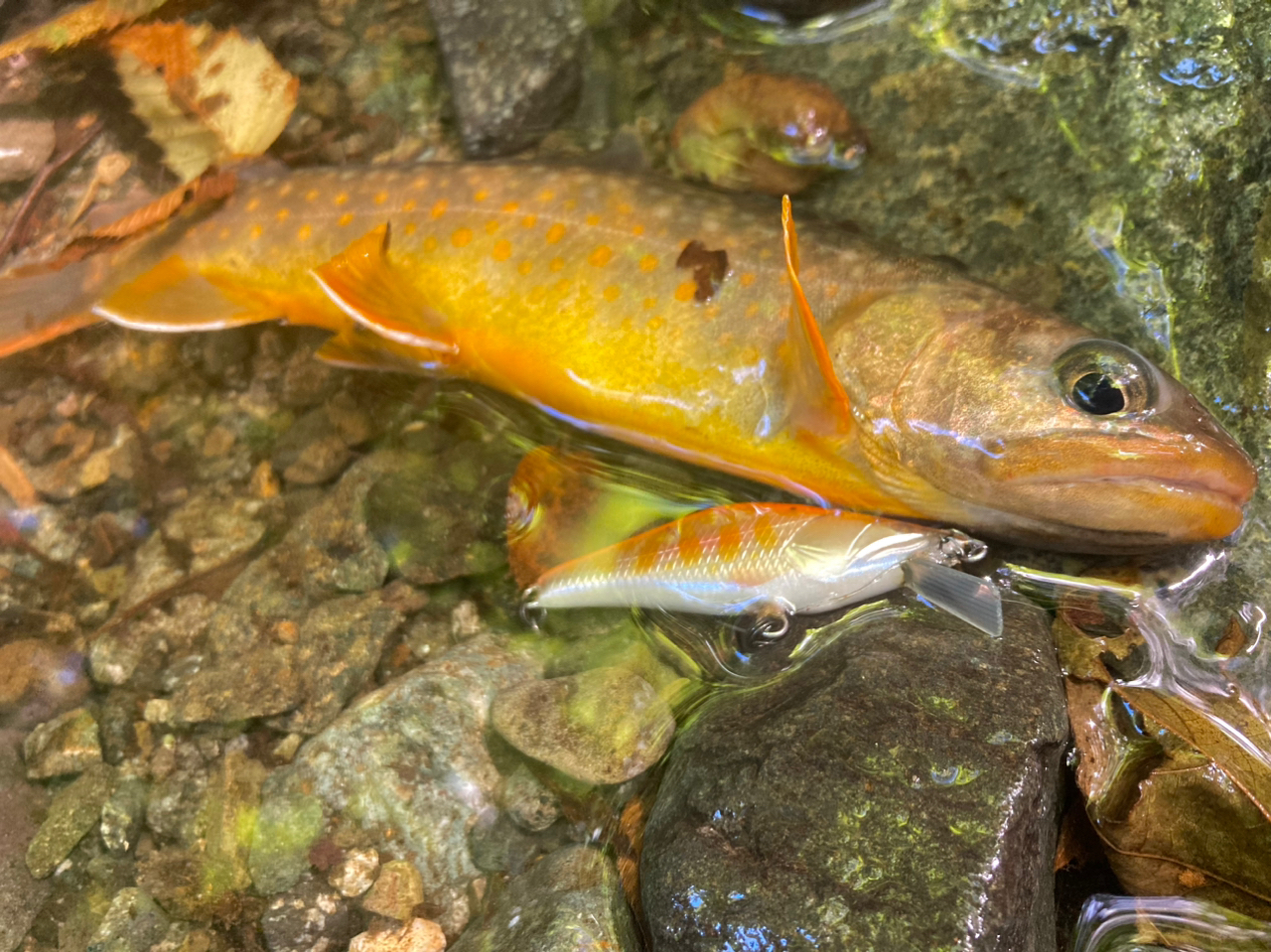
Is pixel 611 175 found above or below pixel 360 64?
below

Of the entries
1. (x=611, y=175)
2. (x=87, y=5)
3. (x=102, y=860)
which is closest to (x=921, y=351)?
(x=611, y=175)

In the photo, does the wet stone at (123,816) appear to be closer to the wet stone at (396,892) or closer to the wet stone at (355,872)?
the wet stone at (355,872)

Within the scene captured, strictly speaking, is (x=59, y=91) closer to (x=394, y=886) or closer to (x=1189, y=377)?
(x=394, y=886)

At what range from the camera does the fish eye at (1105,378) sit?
251cm

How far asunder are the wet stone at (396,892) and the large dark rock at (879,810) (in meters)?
0.89

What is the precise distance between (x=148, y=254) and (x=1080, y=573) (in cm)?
382

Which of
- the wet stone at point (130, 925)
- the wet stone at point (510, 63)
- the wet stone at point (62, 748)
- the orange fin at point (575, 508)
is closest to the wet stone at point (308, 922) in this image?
the wet stone at point (130, 925)

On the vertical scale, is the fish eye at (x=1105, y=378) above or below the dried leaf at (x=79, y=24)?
below

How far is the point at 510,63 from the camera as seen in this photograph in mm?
3830

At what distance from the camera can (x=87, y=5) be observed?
3.74 meters

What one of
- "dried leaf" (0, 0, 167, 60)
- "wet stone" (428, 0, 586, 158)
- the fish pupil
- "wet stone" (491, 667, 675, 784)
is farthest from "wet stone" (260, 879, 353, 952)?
"dried leaf" (0, 0, 167, 60)

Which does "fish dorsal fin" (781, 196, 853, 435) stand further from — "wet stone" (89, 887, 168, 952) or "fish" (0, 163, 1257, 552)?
"wet stone" (89, 887, 168, 952)

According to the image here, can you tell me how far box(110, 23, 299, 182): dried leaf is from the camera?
3744 millimetres

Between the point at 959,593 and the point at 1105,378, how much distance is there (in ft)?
2.56
